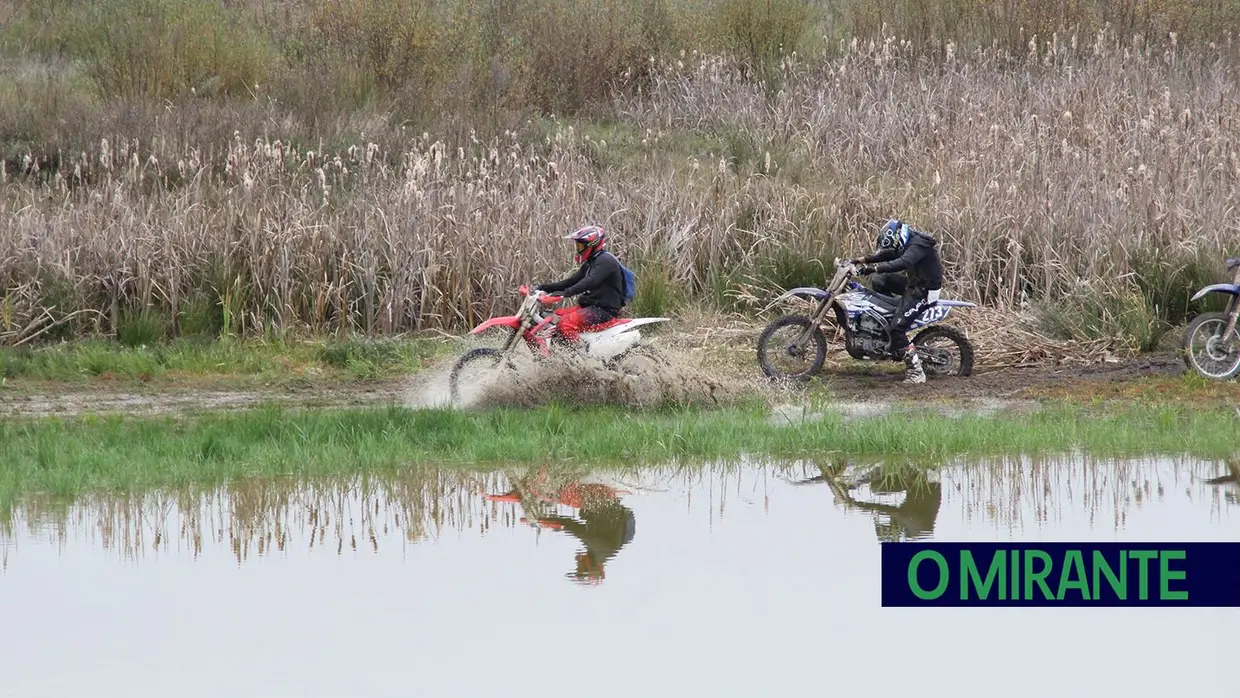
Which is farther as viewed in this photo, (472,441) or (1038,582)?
(472,441)

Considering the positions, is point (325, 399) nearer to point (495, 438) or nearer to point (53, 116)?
point (495, 438)

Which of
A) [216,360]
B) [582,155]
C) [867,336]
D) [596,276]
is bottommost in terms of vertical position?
[216,360]

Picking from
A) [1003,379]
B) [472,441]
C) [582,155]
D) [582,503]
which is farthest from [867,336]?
[582,155]

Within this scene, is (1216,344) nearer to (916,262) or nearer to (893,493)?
(916,262)

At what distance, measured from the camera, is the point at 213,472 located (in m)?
10.3

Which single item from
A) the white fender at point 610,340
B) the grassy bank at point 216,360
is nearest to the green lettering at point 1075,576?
the white fender at point 610,340

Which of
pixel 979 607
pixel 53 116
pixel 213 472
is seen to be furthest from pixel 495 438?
pixel 53 116

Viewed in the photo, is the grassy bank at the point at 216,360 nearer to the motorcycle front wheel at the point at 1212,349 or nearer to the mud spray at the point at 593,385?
the mud spray at the point at 593,385

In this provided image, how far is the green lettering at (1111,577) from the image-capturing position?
23.1 ft

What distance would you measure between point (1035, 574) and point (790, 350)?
26.6 feet

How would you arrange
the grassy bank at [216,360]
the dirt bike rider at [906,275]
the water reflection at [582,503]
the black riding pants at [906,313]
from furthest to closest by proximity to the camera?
the grassy bank at [216,360] → the black riding pants at [906,313] → the dirt bike rider at [906,275] → the water reflection at [582,503]

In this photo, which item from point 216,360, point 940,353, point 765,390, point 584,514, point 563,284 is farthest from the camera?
point 216,360

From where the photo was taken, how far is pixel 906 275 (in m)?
15.4

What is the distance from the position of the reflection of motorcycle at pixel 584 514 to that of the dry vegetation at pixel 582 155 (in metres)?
7.25
